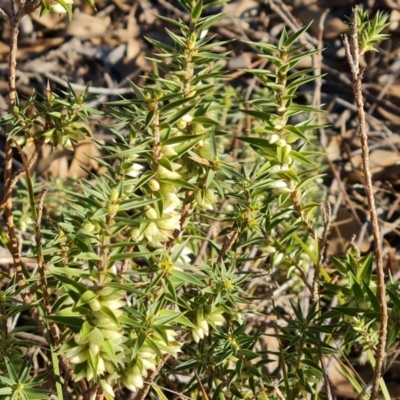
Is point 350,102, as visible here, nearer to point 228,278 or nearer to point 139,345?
point 228,278

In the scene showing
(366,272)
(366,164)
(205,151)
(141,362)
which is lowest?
(141,362)

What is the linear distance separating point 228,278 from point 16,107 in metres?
0.58

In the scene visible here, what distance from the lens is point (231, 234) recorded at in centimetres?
164

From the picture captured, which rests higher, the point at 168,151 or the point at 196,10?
the point at 196,10

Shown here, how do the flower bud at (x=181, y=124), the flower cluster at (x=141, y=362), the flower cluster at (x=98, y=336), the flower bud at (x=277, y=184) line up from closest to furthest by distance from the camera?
1. the flower cluster at (x=98, y=336)
2. the flower cluster at (x=141, y=362)
3. the flower bud at (x=181, y=124)
4. the flower bud at (x=277, y=184)

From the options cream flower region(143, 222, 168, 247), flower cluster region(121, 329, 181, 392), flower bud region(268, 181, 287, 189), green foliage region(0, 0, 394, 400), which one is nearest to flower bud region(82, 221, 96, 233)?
green foliage region(0, 0, 394, 400)

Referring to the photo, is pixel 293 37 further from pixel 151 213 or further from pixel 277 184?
pixel 151 213

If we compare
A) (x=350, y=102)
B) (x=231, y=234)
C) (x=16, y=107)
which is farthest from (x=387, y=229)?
(x=16, y=107)

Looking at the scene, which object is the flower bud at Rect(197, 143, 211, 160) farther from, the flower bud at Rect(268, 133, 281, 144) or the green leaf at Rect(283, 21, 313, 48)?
the green leaf at Rect(283, 21, 313, 48)

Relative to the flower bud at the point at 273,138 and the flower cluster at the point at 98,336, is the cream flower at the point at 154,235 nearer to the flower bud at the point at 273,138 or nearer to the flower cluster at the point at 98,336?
the flower cluster at the point at 98,336

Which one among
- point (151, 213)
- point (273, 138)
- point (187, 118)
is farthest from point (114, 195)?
point (273, 138)

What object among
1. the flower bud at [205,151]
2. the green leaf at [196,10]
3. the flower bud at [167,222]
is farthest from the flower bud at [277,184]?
the green leaf at [196,10]

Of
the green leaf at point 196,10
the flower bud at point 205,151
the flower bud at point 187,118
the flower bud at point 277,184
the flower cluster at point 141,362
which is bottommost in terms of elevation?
the flower cluster at point 141,362

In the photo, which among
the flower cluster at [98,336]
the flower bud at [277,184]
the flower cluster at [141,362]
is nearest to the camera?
the flower cluster at [98,336]
